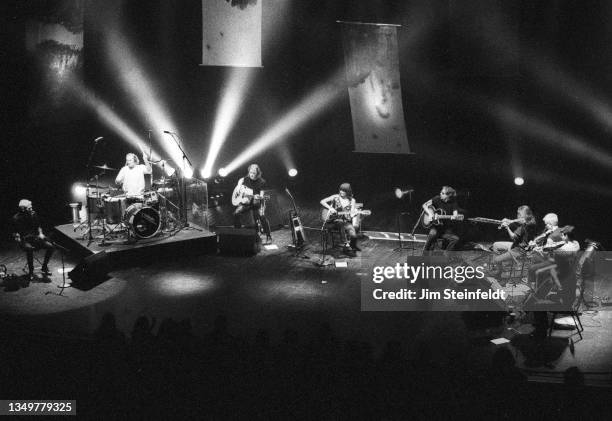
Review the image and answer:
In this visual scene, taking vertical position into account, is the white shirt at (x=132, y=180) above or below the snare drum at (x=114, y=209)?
above

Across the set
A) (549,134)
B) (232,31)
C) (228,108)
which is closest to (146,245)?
(232,31)

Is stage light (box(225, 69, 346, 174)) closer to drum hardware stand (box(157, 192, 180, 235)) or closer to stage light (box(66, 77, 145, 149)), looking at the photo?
stage light (box(66, 77, 145, 149))

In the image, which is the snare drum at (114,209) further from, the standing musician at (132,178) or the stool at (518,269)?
the stool at (518,269)

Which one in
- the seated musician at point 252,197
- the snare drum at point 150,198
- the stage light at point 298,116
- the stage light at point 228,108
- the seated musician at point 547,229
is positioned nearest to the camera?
the seated musician at point 547,229

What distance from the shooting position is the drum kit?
10039mm

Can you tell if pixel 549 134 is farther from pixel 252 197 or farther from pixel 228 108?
pixel 228 108

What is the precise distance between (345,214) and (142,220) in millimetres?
3684

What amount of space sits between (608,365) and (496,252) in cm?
317

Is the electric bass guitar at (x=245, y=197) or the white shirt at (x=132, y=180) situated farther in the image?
the electric bass guitar at (x=245, y=197)

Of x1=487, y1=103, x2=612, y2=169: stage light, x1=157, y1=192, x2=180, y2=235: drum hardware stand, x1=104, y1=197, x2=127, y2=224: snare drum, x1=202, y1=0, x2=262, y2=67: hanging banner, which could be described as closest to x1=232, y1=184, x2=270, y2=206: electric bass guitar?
x1=157, y1=192, x2=180, y2=235: drum hardware stand

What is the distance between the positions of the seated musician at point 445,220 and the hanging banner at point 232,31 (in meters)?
4.49

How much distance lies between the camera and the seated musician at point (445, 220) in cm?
956

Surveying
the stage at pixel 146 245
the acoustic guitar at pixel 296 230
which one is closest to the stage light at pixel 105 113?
the stage at pixel 146 245

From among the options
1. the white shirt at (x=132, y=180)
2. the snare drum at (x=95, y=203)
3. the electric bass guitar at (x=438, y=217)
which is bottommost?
the electric bass guitar at (x=438, y=217)
